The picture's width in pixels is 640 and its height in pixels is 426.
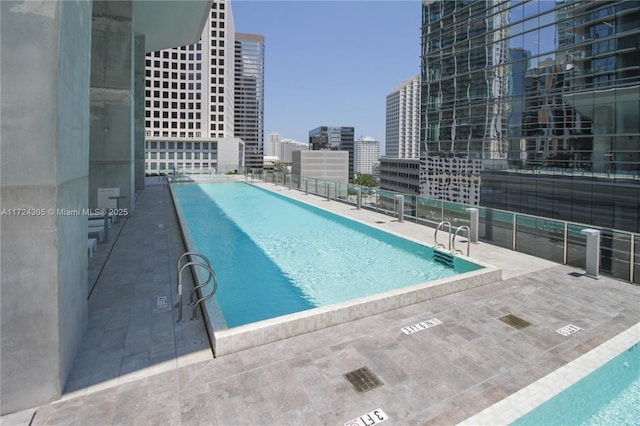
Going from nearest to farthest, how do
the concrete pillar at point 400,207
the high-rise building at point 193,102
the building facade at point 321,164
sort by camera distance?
1. the concrete pillar at point 400,207
2. the high-rise building at point 193,102
3. the building facade at point 321,164

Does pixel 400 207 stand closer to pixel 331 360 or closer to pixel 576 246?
pixel 576 246

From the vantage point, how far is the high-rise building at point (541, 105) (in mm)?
19078

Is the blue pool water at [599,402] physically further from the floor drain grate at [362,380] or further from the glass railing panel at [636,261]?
the glass railing panel at [636,261]

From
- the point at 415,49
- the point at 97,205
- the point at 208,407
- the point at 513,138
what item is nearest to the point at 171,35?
the point at 97,205

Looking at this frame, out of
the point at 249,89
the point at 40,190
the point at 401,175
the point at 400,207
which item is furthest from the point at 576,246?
the point at 249,89

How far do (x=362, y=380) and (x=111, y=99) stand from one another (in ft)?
37.4

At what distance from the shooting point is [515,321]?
4.60 meters

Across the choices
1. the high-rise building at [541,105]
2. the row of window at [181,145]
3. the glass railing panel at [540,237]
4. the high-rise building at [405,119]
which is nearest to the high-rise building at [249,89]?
the high-rise building at [405,119]

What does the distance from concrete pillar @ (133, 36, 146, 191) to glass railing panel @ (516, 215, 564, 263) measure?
1622cm

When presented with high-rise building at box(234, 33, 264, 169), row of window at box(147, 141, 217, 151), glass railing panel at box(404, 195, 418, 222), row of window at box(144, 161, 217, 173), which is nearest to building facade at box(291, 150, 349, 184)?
row of window at box(147, 141, 217, 151)

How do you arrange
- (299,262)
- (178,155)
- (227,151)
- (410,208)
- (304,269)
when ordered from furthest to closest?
(227,151)
(178,155)
(410,208)
(299,262)
(304,269)

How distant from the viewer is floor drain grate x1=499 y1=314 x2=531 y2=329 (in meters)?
4.50

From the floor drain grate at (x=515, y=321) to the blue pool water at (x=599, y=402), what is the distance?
89cm

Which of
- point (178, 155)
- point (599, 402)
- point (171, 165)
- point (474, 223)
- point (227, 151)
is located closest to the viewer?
point (599, 402)
